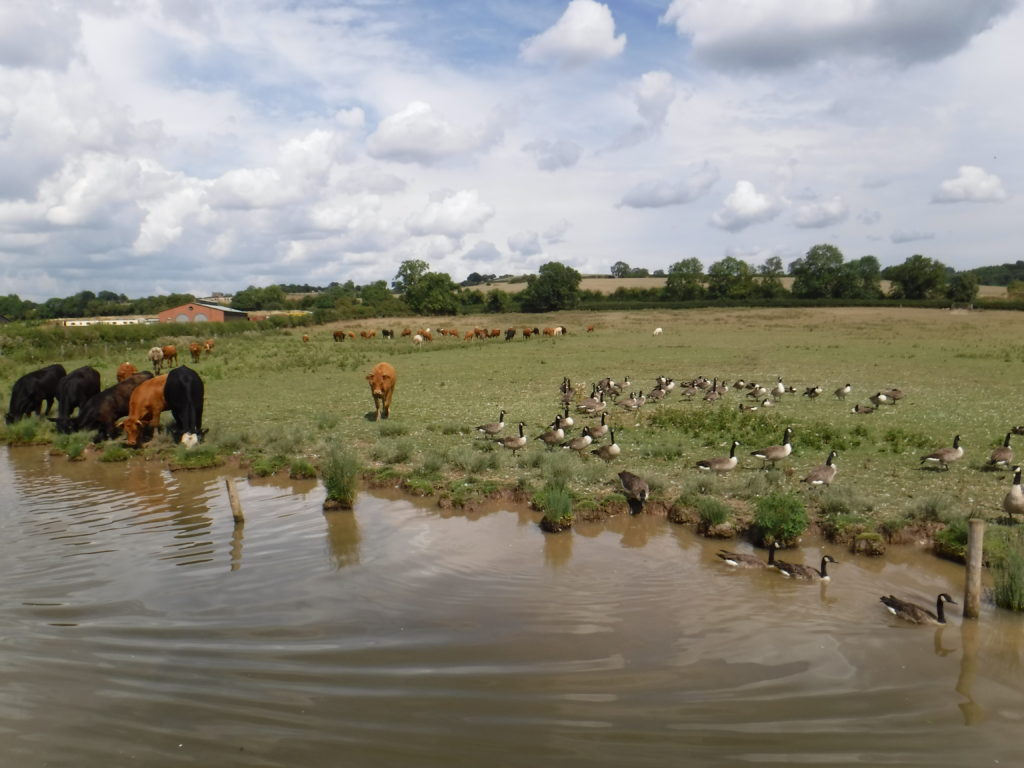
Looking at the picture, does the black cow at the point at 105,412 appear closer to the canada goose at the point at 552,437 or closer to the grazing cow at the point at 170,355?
the canada goose at the point at 552,437

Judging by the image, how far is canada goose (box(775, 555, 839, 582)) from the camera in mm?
11203

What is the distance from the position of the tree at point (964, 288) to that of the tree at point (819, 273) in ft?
45.5

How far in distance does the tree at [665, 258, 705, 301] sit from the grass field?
4927 centimetres

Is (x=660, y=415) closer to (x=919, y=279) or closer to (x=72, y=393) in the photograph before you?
(x=72, y=393)

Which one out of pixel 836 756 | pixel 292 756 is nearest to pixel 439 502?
pixel 292 756

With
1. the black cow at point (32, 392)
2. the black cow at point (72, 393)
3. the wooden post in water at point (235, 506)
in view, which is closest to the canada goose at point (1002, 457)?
the wooden post in water at point (235, 506)

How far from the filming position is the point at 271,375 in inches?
1629

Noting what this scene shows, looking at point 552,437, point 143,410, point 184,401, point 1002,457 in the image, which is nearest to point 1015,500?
point 1002,457

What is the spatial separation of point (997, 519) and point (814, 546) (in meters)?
3.33

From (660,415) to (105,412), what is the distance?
59.2 ft

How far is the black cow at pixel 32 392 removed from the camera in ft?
87.9

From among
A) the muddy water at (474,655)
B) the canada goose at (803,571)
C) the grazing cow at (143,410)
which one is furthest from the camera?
the grazing cow at (143,410)

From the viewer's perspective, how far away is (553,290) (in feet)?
329

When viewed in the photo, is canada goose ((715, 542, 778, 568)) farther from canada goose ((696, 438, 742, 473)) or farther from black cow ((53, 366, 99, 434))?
black cow ((53, 366, 99, 434))
